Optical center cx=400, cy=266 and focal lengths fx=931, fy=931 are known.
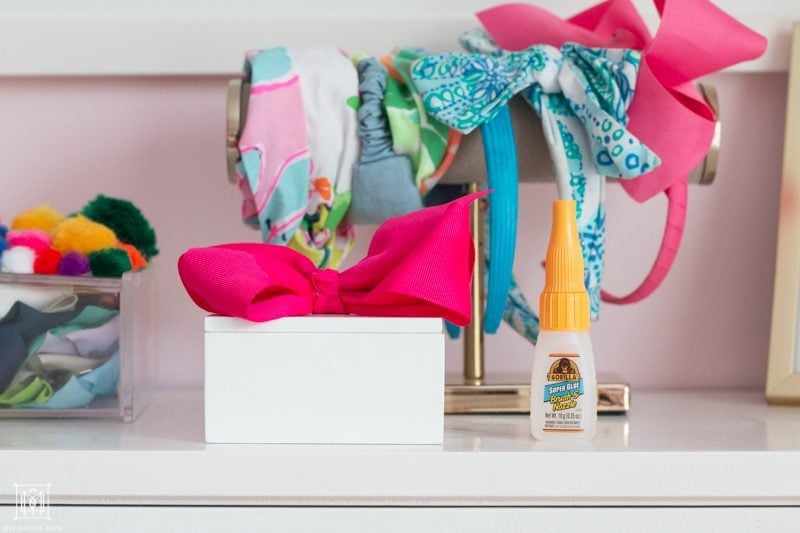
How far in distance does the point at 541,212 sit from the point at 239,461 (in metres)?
0.50

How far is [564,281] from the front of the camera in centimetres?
66

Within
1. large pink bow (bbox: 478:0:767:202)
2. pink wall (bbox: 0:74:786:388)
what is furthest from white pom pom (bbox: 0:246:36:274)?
large pink bow (bbox: 478:0:767:202)

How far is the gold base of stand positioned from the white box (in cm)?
14

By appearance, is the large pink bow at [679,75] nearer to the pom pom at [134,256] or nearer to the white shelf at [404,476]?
the white shelf at [404,476]

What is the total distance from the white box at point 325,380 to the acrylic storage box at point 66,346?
132mm

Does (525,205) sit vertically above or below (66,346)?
above

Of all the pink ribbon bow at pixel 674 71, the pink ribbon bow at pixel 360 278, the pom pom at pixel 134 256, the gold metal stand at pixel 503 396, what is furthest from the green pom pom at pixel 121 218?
the pink ribbon bow at pixel 674 71

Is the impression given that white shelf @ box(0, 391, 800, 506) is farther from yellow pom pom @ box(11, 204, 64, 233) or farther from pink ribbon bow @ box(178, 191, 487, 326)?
yellow pom pom @ box(11, 204, 64, 233)

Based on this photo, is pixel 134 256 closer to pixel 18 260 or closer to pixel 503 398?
pixel 18 260

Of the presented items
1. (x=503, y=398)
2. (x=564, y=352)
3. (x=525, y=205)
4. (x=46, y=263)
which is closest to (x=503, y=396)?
(x=503, y=398)

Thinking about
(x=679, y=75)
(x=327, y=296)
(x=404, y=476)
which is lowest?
(x=404, y=476)

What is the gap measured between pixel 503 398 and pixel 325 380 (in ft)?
0.68

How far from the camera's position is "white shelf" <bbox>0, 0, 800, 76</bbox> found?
0.95m

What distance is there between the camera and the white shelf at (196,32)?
37.3 inches
